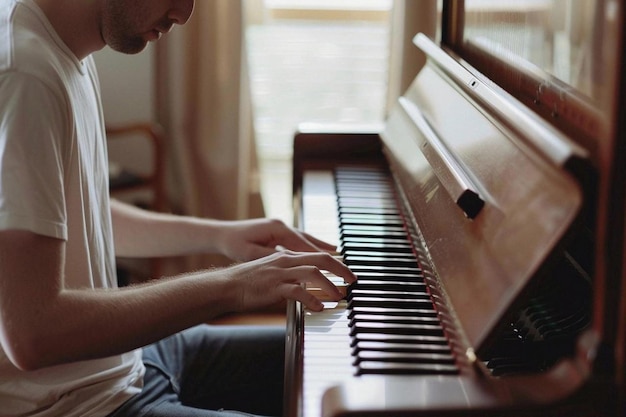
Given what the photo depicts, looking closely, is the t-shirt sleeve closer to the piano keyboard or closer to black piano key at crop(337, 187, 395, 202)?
the piano keyboard

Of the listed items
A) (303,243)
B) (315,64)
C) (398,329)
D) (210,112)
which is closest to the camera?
(398,329)

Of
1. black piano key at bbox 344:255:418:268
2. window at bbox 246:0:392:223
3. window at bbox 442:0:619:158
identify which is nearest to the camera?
window at bbox 442:0:619:158

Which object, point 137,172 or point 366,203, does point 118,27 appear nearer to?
point 366,203

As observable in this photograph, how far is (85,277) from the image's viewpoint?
1.35 meters

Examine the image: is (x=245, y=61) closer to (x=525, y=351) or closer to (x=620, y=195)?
(x=525, y=351)

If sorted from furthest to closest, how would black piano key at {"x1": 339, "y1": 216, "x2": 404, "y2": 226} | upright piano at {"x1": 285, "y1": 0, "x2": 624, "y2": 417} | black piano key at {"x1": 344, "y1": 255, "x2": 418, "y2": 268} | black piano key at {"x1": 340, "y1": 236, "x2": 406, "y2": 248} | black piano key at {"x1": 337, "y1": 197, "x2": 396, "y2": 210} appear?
1. black piano key at {"x1": 337, "y1": 197, "x2": 396, "y2": 210}
2. black piano key at {"x1": 339, "y1": 216, "x2": 404, "y2": 226}
3. black piano key at {"x1": 340, "y1": 236, "x2": 406, "y2": 248}
4. black piano key at {"x1": 344, "y1": 255, "x2": 418, "y2": 268}
5. upright piano at {"x1": 285, "y1": 0, "x2": 624, "y2": 417}

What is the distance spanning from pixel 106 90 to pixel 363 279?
7.03ft

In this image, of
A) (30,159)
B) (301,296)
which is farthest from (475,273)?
(30,159)

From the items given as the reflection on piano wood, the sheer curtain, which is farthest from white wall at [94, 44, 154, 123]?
the reflection on piano wood

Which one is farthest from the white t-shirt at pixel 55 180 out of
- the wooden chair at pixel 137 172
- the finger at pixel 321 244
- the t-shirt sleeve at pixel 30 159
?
the wooden chair at pixel 137 172

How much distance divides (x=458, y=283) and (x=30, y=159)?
0.58 m

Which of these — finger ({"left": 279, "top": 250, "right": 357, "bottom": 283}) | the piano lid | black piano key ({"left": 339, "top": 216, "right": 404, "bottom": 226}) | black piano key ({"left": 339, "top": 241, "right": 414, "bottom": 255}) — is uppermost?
the piano lid

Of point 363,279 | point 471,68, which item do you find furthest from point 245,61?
point 363,279

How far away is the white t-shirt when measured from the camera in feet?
3.71
